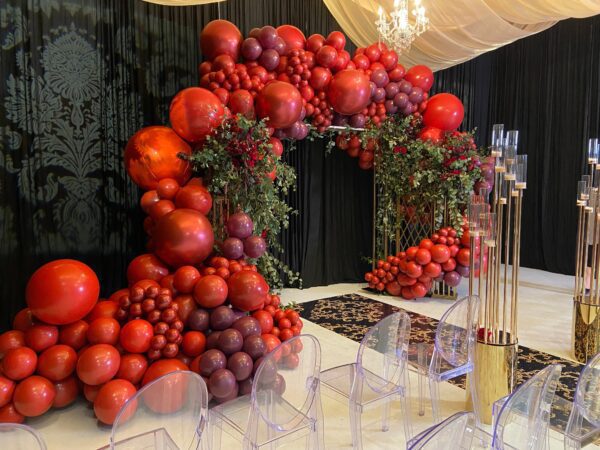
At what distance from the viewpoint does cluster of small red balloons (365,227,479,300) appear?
5.12m

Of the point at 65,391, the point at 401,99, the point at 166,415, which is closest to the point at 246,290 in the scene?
the point at 65,391

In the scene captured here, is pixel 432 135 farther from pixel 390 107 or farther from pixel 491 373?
pixel 491 373

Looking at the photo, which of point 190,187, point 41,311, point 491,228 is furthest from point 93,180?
point 491,228

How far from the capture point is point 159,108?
16.0 feet

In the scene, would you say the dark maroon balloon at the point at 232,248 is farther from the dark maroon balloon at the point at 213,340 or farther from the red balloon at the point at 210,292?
the dark maroon balloon at the point at 213,340

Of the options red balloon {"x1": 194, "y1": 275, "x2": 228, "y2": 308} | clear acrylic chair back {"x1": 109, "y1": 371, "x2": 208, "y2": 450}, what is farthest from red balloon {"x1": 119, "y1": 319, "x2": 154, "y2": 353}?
clear acrylic chair back {"x1": 109, "y1": 371, "x2": 208, "y2": 450}

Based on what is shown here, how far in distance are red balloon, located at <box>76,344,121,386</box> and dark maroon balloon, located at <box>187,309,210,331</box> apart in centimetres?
48

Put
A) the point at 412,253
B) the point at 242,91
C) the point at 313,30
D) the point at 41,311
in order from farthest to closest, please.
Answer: the point at 313,30, the point at 412,253, the point at 242,91, the point at 41,311

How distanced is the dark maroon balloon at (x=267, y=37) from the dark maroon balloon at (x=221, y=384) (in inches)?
116

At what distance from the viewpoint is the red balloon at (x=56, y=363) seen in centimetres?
278

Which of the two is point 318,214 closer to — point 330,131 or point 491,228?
point 330,131

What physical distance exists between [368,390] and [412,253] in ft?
9.58

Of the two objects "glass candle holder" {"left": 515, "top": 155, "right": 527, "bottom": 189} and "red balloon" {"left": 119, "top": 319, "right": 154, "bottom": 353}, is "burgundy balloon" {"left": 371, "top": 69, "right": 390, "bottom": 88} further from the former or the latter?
"red balloon" {"left": 119, "top": 319, "right": 154, "bottom": 353}

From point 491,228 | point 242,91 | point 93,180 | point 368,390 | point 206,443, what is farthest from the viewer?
point 93,180
